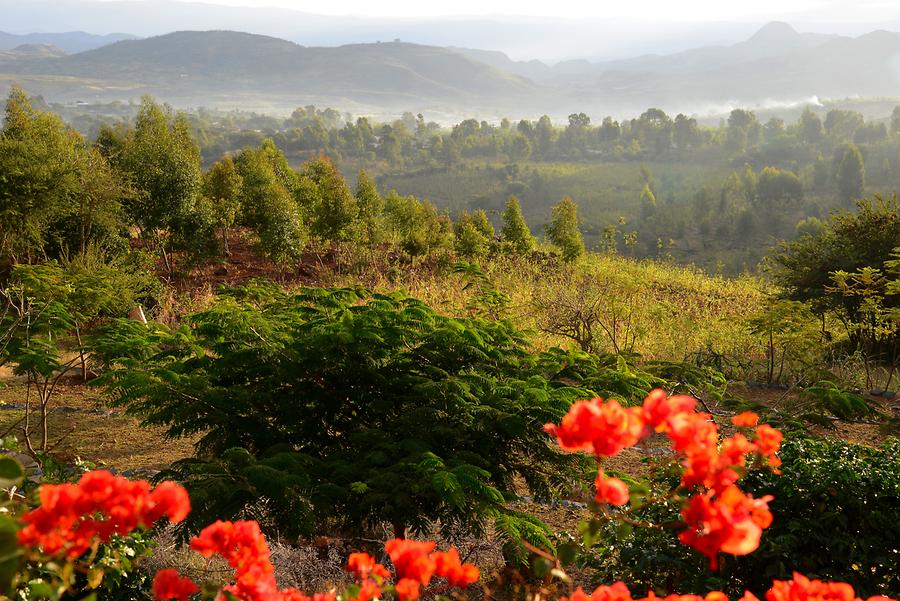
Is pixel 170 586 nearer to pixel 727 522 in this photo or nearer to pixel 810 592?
pixel 727 522

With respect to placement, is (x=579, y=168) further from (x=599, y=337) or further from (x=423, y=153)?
(x=599, y=337)

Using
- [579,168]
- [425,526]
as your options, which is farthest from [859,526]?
[579,168]

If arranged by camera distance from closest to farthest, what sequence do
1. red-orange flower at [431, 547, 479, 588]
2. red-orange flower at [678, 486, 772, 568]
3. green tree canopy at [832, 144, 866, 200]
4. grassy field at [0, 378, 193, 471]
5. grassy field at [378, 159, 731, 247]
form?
red-orange flower at [678, 486, 772, 568], red-orange flower at [431, 547, 479, 588], grassy field at [0, 378, 193, 471], green tree canopy at [832, 144, 866, 200], grassy field at [378, 159, 731, 247]

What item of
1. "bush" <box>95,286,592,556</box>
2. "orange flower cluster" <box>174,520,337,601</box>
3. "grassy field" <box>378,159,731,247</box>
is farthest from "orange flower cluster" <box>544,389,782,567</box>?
"grassy field" <box>378,159,731,247</box>

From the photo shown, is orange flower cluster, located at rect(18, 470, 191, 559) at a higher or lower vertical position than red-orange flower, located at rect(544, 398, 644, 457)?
lower

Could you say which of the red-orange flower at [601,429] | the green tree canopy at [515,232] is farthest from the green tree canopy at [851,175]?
the red-orange flower at [601,429]

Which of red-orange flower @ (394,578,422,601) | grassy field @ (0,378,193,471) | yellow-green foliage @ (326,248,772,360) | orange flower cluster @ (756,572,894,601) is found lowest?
grassy field @ (0,378,193,471)

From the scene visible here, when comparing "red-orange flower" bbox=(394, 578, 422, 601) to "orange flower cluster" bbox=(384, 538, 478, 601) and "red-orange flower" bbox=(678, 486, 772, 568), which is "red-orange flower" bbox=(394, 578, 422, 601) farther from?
"red-orange flower" bbox=(678, 486, 772, 568)

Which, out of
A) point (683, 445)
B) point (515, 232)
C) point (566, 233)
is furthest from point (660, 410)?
point (566, 233)

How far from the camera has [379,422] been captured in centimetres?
415

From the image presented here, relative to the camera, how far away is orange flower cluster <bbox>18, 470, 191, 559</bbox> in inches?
45.4

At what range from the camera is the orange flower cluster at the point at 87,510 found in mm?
1154

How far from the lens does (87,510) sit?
1.18 metres

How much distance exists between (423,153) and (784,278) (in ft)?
292
